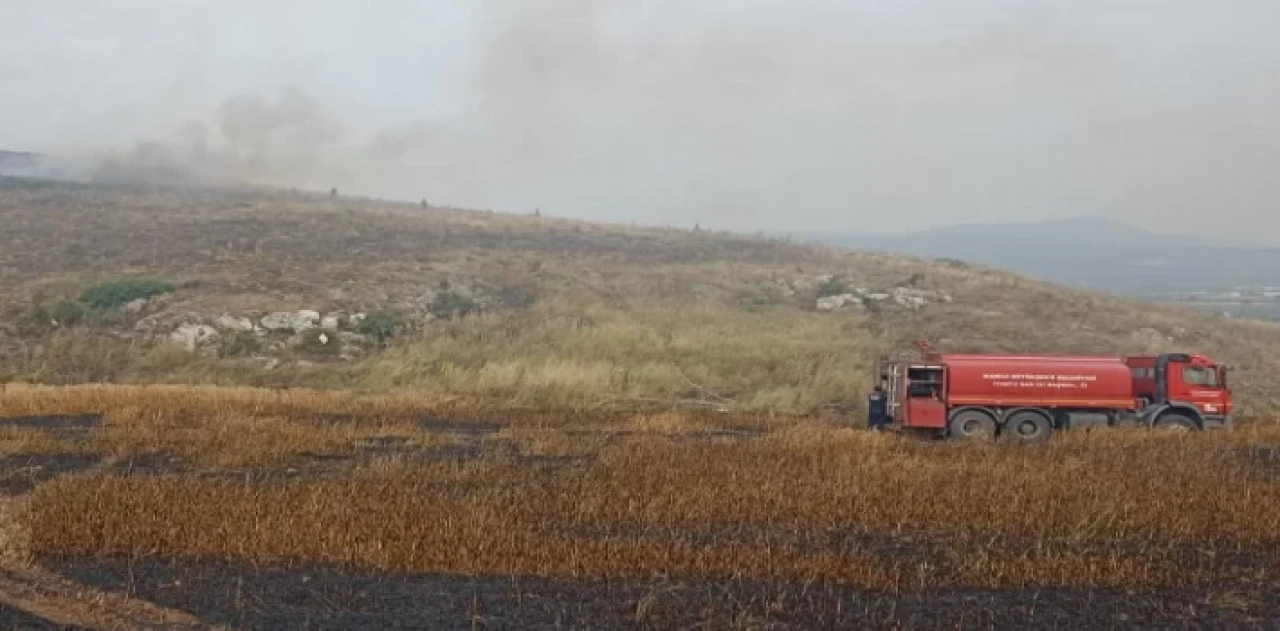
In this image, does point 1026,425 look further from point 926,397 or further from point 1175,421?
point 1175,421

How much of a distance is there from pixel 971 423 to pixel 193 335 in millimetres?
20190

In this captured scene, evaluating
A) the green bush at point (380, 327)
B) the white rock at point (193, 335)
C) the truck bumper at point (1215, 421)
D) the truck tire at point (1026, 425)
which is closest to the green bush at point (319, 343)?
the green bush at point (380, 327)

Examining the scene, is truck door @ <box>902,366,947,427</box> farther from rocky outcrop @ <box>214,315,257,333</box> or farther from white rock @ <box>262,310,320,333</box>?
rocky outcrop @ <box>214,315,257,333</box>

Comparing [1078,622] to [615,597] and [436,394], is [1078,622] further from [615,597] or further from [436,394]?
[436,394]

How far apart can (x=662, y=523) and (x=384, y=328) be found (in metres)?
21.7

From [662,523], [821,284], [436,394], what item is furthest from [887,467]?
[821,284]

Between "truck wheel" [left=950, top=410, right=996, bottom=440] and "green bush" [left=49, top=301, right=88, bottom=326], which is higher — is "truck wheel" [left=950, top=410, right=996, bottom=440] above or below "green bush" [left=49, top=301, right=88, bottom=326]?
below

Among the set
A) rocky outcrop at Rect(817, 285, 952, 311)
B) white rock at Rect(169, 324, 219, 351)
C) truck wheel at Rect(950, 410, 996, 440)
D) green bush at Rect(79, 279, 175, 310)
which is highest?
rocky outcrop at Rect(817, 285, 952, 311)

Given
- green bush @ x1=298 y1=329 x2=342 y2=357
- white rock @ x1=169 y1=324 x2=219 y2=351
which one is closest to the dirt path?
green bush @ x1=298 y1=329 x2=342 y2=357

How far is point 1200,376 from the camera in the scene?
68.3ft

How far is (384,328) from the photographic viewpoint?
103ft

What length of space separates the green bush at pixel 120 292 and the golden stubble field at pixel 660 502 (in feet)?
48.5

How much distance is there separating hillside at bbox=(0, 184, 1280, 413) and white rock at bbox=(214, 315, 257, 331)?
0.08 m

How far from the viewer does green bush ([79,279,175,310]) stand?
32188mm
